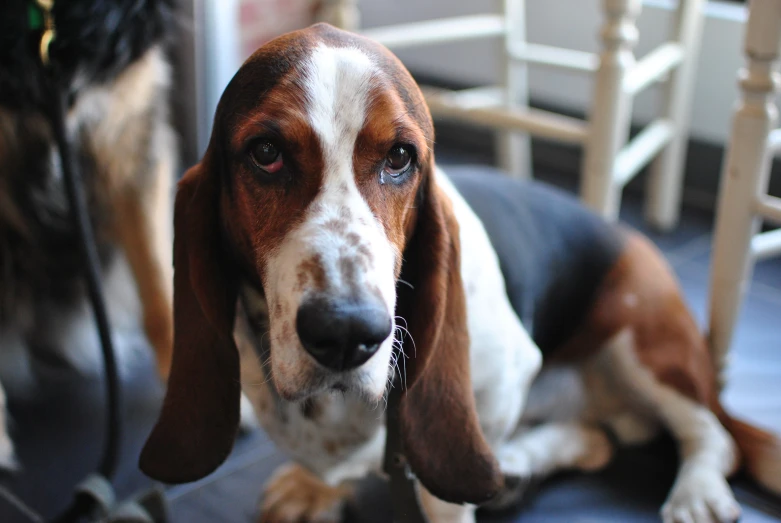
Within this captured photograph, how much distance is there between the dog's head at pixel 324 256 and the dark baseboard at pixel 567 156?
4.34 ft

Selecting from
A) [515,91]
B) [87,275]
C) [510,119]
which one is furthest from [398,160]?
[515,91]

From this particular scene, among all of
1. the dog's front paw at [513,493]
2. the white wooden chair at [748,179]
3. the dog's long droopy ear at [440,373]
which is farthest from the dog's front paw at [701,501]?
the dog's long droopy ear at [440,373]

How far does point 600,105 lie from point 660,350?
766 millimetres

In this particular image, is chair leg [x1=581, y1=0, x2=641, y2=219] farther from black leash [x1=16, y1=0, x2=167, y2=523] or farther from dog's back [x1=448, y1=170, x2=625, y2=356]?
black leash [x1=16, y1=0, x2=167, y2=523]

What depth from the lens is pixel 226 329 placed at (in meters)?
1.04

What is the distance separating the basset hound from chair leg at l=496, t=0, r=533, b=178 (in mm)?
1228

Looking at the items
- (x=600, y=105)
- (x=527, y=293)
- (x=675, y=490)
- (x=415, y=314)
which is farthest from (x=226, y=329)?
(x=600, y=105)

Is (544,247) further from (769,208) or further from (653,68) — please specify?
(653,68)

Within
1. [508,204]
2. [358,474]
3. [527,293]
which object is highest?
[508,204]

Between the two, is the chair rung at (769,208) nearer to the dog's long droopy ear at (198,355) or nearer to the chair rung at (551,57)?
the chair rung at (551,57)

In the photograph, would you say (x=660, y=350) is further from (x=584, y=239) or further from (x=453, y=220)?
(x=453, y=220)

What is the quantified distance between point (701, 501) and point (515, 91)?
1.71 meters

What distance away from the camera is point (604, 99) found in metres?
2.05

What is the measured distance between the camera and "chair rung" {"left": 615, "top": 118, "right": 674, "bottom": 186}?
7.17 feet
